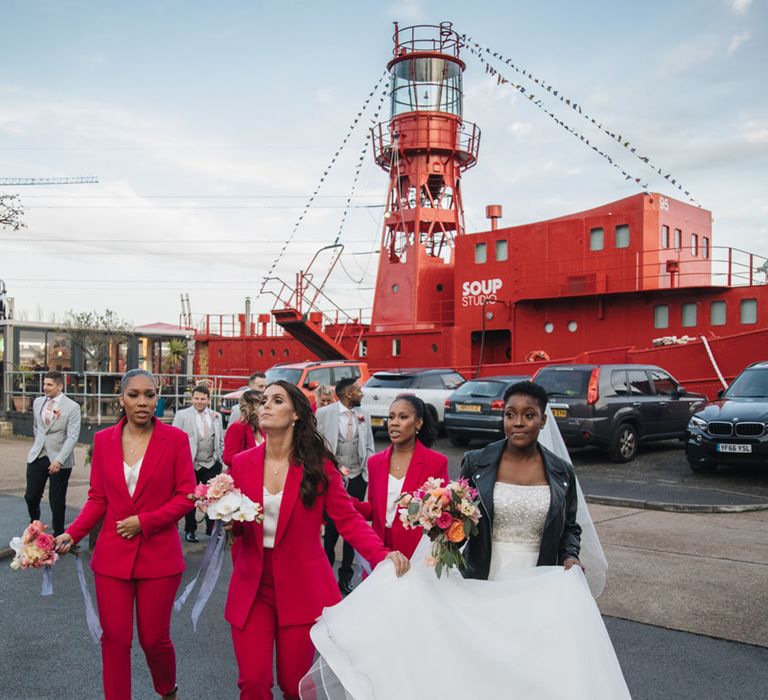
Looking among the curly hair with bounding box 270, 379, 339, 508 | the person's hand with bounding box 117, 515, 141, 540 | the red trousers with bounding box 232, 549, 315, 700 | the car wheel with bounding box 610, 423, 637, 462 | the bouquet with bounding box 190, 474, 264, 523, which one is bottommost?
the car wheel with bounding box 610, 423, 637, 462

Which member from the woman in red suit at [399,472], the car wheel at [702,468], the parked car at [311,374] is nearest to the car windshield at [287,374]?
the parked car at [311,374]

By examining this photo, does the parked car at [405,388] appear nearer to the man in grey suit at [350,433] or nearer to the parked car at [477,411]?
the parked car at [477,411]

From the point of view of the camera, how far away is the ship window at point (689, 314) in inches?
859

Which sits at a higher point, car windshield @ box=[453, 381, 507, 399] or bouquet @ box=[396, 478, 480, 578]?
bouquet @ box=[396, 478, 480, 578]

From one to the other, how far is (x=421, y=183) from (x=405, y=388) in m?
13.2

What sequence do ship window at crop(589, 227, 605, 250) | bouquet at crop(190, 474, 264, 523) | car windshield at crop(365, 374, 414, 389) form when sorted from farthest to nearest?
ship window at crop(589, 227, 605, 250)
car windshield at crop(365, 374, 414, 389)
bouquet at crop(190, 474, 264, 523)

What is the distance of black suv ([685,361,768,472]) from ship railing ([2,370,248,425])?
459 inches

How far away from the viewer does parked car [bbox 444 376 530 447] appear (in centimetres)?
1616

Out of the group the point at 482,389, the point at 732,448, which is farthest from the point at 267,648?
the point at 482,389

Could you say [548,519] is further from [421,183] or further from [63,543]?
[421,183]

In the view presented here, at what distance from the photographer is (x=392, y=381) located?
1912 centimetres

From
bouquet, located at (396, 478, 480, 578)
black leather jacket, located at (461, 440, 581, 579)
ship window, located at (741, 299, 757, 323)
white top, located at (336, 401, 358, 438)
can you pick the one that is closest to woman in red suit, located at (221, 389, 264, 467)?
white top, located at (336, 401, 358, 438)

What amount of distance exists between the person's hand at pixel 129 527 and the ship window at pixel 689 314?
789 inches

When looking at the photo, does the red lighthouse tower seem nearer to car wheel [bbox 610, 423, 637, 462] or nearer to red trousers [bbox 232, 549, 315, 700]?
car wheel [bbox 610, 423, 637, 462]
